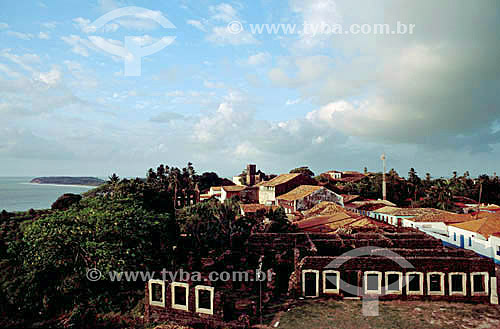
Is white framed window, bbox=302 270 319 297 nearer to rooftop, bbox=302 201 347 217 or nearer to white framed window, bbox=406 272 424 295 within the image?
white framed window, bbox=406 272 424 295

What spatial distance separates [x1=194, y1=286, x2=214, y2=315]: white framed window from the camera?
15844mm

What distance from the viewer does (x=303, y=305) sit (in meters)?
18.0

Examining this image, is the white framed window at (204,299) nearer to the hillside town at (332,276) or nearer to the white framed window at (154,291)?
the hillside town at (332,276)

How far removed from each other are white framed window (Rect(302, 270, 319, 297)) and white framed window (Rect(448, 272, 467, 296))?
742 centimetres

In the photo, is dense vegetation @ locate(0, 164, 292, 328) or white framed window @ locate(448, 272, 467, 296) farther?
dense vegetation @ locate(0, 164, 292, 328)

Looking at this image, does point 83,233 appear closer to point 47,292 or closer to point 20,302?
point 47,292

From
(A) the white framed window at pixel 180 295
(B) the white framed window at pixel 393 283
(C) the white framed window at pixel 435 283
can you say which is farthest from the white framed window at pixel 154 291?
(C) the white framed window at pixel 435 283

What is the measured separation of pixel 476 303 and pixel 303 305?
961cm

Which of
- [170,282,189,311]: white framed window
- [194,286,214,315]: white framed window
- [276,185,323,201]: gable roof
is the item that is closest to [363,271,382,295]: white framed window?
[194,286,214,315]: white framed window

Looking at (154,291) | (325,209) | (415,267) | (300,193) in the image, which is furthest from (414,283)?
(300,193)

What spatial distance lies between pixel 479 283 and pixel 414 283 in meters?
3.51

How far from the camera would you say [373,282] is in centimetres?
1866

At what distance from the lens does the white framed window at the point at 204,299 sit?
15844mm

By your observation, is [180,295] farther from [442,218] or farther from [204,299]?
[442,218]
